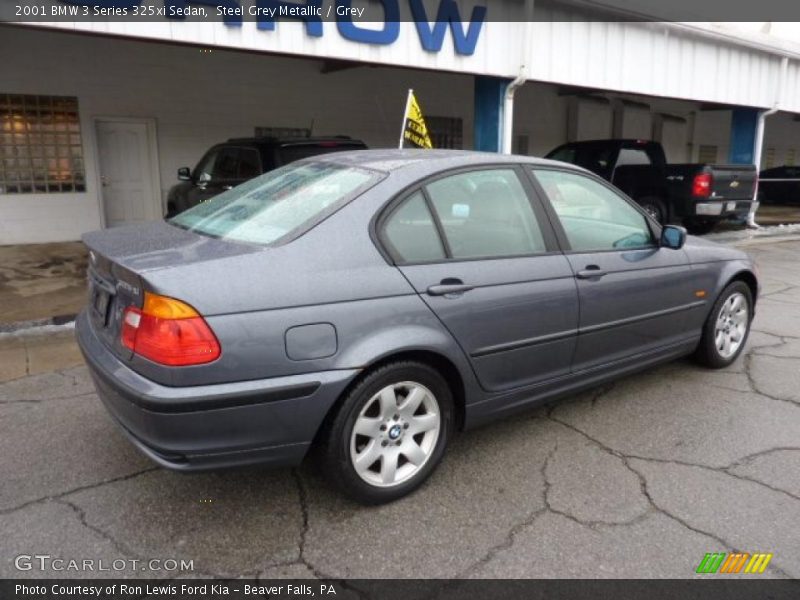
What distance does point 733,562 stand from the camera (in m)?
2.51

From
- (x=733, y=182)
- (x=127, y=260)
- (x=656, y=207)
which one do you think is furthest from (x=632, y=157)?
(x=127, y=260)

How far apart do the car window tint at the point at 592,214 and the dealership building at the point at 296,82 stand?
12.9 ft

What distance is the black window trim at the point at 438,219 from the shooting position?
9.08ft

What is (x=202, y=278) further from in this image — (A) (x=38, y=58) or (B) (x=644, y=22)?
(B) (x=644, y=22)

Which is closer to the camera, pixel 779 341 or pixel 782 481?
pixel 782 481

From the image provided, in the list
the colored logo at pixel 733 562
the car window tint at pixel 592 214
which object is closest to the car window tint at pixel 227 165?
the car window tint at pixel 592 214

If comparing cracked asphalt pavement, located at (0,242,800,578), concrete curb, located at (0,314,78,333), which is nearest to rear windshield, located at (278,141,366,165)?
concrete curb, located at (0,314,78,333)

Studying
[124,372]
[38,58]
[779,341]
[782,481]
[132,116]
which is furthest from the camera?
[132,116]

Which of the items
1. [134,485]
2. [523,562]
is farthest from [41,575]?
[523,562]

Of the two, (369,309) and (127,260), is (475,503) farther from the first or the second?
(127,260)

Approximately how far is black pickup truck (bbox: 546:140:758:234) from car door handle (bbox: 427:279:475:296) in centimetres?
888

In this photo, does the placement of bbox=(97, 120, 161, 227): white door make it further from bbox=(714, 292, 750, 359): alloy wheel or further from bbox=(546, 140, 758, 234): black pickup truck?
bbox=(714, 292, 750, 359): alloy wheel

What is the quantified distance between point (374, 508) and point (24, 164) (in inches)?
372

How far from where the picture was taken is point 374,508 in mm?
2830
